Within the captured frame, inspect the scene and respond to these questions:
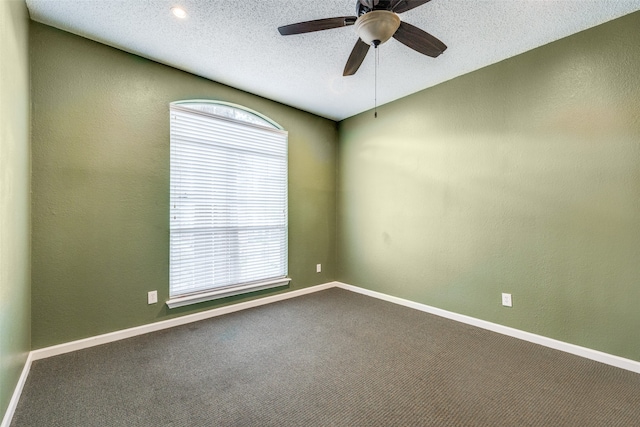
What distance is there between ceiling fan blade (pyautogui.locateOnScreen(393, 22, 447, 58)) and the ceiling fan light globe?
0.53 ft

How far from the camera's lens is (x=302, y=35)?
7.57 feet

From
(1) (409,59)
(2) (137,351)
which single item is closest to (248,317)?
(2) (137,351)

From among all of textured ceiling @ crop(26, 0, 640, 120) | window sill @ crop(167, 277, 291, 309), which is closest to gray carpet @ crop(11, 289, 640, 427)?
window sill @ crop(167, 277, 291, 309)

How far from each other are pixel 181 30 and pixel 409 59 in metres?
2.04

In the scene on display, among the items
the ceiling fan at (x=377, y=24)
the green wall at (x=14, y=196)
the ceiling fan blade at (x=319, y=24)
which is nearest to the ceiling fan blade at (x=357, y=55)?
the ceiling fan at (x=377, y=24)

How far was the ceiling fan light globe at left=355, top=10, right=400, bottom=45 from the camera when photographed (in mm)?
1573

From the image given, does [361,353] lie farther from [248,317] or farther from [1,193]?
[1,193]

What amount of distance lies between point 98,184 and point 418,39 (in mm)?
2861

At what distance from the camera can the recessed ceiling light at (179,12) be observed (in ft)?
6.64

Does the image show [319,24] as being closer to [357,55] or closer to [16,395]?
[357,55]

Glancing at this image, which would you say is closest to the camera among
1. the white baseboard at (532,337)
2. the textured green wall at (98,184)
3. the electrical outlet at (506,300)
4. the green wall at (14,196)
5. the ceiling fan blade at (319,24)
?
the green wall at (14,196)

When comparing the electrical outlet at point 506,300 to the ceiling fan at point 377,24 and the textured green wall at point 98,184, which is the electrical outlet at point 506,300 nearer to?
the ceiling fan at point 377,24

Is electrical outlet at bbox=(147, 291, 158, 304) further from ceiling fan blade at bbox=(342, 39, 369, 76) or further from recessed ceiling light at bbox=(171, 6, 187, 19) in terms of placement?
ceiling fan blade at bbox=(342, 39, 369, 76)

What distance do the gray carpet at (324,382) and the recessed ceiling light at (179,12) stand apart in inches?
105
